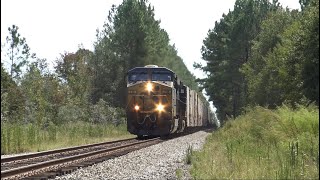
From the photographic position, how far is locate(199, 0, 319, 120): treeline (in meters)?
19.8

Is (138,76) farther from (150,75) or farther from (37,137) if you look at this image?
(37,137)

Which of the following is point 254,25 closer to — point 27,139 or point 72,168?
point 27,139

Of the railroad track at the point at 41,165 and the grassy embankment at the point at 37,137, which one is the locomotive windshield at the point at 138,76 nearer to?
the grassy embankment at the point at 37,137

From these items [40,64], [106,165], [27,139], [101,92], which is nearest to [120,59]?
[101,92]

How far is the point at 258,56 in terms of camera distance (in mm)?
42250

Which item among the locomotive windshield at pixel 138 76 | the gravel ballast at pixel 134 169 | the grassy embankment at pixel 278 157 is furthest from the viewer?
the locomotive windshield at pixel 138 76

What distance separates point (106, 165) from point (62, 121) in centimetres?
2624

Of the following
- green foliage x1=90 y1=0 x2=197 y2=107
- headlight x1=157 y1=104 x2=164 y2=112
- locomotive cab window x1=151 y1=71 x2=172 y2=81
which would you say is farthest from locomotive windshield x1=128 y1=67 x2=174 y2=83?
green foliage x1=90 y1=0 x2=197 y2=107

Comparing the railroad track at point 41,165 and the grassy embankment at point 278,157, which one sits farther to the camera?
the railroad track at point 41,165

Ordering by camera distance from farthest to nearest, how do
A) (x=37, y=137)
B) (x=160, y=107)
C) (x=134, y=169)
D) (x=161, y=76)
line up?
(x=161, y=76), (x=160, y=107), (x=37, y=137), (x=134, y=169)

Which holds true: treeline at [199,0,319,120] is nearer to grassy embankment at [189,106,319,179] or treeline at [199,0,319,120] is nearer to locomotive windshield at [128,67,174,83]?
grassy embankment at [189,106,319,179]

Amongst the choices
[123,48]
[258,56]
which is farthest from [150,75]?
[123,48]

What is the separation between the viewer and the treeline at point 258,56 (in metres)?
19.8

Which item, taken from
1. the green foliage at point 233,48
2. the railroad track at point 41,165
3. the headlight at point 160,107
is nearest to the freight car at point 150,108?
the headlight at point 160,107
